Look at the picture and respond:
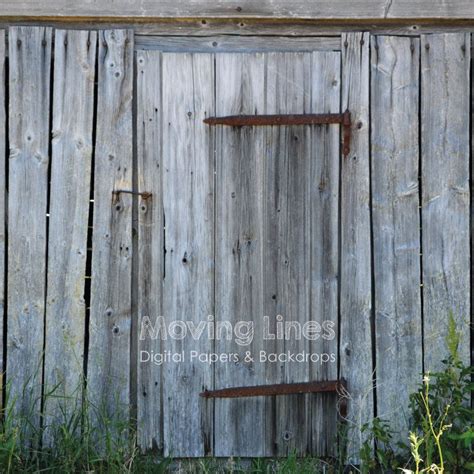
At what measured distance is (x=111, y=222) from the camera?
4414 millimetres

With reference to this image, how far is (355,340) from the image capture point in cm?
442

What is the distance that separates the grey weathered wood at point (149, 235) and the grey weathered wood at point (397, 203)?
1190 mm

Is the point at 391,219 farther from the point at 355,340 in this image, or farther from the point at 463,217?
the point at 355,340

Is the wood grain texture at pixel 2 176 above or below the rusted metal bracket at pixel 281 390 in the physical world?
above

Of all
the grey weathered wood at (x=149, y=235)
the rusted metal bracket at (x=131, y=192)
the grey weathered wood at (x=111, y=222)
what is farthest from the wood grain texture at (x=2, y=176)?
the grey weathered wood at (x=149, y=235)

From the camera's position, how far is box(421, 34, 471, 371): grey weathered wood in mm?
4406

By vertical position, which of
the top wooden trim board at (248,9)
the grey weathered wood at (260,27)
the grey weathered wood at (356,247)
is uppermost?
the top wooden trim board at (248,9)

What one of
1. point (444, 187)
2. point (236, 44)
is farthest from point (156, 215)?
point (444, 187)

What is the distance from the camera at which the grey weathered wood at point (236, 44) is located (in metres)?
4.45

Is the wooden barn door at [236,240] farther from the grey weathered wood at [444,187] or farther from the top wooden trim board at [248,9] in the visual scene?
the grey weathered wood at [444,187]

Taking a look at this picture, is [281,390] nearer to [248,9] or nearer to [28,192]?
[28,192]

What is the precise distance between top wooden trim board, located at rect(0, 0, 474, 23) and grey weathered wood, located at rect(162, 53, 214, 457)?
0.86 ft

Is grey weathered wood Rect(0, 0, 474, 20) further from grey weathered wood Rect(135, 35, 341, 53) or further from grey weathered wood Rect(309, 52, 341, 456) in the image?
grey weathered wood Rect(309, 52, 341, 456)

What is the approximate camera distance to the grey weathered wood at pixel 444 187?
14.5ft
